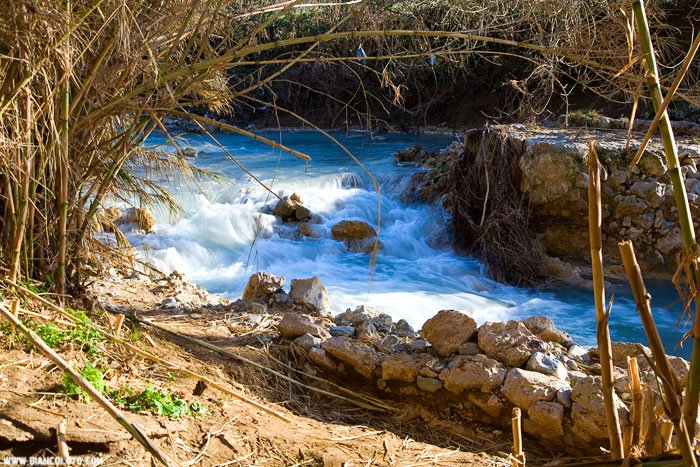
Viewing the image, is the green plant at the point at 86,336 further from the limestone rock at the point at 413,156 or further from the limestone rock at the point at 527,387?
the limestone rock at the point at 413,156

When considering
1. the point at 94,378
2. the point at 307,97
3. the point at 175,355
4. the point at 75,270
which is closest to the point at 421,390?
the point at 175,355

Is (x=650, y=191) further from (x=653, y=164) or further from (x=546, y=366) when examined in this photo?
(x=546, y=366)

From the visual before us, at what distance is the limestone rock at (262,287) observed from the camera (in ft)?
14.5

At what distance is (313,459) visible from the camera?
231 centimetres

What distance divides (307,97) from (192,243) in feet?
33.3

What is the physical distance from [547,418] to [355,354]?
3.04 ft

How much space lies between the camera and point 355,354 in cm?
320

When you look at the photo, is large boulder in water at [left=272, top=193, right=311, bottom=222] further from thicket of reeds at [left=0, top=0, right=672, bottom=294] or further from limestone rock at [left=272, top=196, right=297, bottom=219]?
thicket of reeds at [left=0, top=0, right=672, bottom=294]

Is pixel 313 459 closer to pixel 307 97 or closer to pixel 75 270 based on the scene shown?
pixel 75 270

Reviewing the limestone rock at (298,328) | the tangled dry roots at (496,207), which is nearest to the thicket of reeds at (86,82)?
the limestone rock at (298,328)

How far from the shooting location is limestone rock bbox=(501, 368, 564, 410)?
282 cm

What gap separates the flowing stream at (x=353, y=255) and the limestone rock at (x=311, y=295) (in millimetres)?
777

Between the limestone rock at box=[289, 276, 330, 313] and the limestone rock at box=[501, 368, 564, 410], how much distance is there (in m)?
1.61

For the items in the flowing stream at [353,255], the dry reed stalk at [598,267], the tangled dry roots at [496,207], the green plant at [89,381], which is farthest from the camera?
the tangled dry roots at [496,207]
